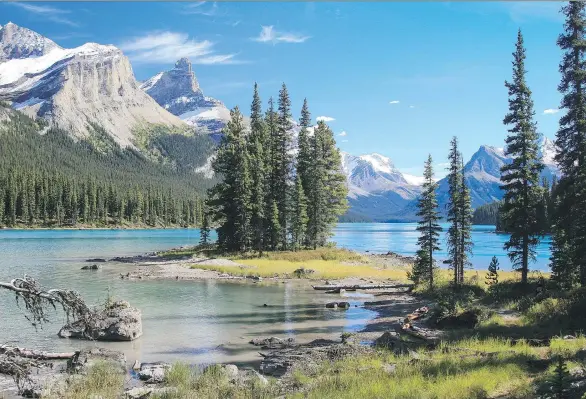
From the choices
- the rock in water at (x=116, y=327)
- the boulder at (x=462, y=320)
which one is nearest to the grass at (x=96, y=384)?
the rock in water at (x=116, y=327)

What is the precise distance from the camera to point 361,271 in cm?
5172

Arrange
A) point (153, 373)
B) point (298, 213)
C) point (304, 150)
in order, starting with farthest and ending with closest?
point (304, 150) → point (298, 213) → point (153, 373)

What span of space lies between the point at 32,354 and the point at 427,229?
32.0 m

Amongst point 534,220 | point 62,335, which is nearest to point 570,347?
point 534,220

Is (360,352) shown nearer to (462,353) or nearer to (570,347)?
(462,353)

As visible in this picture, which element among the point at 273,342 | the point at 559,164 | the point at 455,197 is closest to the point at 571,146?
the point at 559,164

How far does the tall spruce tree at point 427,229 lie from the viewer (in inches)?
1537

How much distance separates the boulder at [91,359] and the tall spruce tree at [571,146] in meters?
26.3

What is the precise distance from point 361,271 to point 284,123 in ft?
93.9

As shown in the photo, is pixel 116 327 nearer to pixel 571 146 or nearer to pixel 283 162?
pixel 571 146

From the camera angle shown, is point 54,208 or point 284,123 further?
point 54,208

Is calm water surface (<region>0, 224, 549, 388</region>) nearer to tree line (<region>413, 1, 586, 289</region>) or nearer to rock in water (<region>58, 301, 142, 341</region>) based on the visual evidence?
rock in water (<region>58, 301, 142, 341</region>)

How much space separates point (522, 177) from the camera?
3244cm

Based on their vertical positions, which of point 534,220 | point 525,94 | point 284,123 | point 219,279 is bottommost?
point 219,279
